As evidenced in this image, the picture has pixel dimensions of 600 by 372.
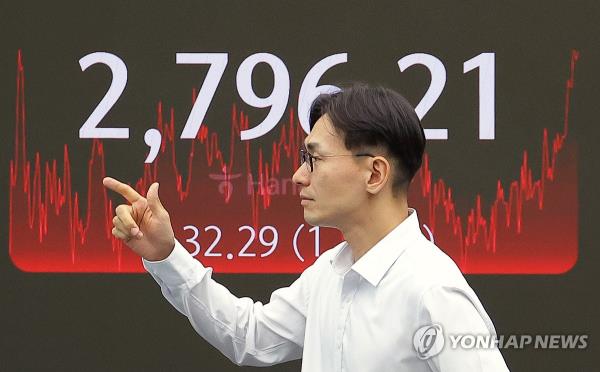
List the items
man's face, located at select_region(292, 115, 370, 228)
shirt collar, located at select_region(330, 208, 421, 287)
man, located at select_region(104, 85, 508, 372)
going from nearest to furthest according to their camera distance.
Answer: man, located at select_region(104, 85, 508, 372) → shirt collar, located at select_region(330, 208, 421, 287) → man's face, located at select_region(292, 115, 370, 228)

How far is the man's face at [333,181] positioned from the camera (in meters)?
2.12

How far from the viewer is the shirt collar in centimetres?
201

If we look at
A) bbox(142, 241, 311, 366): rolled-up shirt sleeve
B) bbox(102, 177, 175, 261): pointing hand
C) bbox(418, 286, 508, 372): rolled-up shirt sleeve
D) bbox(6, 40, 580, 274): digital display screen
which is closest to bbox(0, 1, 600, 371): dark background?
bbox(6, 40, 580, 274): digital display screen

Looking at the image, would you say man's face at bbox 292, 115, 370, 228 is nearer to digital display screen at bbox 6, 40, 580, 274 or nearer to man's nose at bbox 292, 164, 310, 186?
man's nose at bbox 292, 164, 310, 186

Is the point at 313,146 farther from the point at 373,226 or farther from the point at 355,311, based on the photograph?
the point at 355,311

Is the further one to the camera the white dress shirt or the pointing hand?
the pointing hand

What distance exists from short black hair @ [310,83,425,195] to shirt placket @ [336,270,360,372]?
0.70ft

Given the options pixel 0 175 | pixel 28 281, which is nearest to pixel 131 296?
pixel 28 281

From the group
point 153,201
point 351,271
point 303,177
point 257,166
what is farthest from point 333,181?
point 257,166

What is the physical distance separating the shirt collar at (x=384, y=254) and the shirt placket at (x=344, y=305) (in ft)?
0.10

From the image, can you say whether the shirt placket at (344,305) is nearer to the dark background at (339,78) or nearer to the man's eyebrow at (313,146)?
the man's eyebrow at (313,146)

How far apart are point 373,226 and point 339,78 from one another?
162cm

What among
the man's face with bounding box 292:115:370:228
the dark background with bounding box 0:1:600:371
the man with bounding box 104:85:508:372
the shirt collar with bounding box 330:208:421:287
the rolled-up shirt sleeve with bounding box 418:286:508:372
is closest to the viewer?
the rolled-up shirt sleeve with bounding box 418:286:508:372

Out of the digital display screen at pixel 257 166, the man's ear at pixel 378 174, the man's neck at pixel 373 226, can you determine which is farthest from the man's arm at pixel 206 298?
the digital display screen at pixel 257 166
